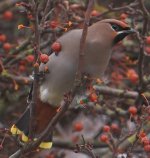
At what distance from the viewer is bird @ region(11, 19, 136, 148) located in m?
3.21

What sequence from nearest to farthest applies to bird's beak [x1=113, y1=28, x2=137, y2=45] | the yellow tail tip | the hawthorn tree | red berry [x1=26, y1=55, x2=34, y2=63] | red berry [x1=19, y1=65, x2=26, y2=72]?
the yellow tail tip < bird's beak [x1=113, y1=28, x2=137, y2=45] < the hawthorn tree < red berry [x1=26, y1=55, x2=34, y2=63] < red berry [x1=19, y1=65, x2=26, y2=72]

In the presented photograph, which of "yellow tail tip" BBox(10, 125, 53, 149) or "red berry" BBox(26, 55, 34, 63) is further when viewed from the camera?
"red berry" BBox(26, 55, 34, 63)

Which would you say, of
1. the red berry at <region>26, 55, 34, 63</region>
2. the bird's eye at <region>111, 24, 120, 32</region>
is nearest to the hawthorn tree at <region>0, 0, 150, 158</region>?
the red berry at <region>26, 55, 34, 63</region>

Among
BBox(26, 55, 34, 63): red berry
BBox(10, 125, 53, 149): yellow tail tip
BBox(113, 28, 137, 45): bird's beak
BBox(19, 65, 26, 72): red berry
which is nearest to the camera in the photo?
Result: BBox(10, 125, 53, 149): yellow tail tip

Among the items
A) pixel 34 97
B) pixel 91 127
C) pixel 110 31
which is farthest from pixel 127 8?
pixel 91 127

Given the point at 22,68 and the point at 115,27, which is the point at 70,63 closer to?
the point at 115,27

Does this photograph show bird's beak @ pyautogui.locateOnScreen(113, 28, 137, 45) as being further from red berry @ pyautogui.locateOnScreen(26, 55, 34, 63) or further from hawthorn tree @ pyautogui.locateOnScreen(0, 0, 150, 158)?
red berry @ pyautogui.locateOnScreen(26, 55, 34, 63)

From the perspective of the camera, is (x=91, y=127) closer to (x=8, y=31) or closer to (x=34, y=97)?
(x=8, y=31)

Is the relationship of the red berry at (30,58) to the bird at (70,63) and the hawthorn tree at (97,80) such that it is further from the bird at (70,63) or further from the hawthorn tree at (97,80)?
the bird at (70,63)

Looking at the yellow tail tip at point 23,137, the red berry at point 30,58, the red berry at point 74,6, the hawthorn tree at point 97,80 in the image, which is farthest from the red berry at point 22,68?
the yellow tail tip at point 23,137

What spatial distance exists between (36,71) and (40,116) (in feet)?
2.83

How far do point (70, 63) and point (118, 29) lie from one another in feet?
1.15

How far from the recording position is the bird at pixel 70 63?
3215 millimetres

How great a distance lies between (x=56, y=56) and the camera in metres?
3.29
